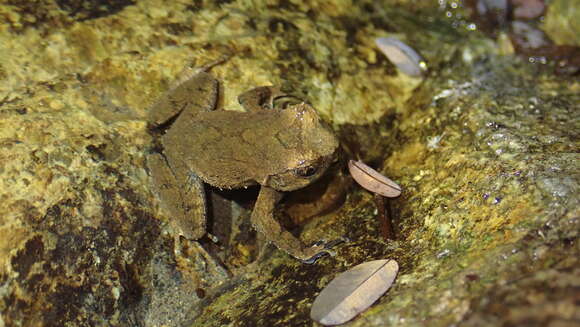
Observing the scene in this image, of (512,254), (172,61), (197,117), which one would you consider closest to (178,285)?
(197,117)

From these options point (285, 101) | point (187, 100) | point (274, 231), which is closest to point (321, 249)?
point (274, 231)

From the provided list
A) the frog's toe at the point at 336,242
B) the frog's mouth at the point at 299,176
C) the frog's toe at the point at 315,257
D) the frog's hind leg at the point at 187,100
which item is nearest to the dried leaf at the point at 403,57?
the frog's mouth at the point at 299,176

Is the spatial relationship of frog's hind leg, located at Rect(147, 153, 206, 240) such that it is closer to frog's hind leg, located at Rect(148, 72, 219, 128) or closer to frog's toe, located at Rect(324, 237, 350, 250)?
frog's hind leg, located at Rect(148, 72, 219, 128)

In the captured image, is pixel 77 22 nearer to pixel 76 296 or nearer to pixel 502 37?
pixel 76 296

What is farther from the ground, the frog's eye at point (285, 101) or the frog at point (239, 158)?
the frog's eye at point (285, 101)

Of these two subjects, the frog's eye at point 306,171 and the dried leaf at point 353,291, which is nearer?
the dried leaf at point 353,291

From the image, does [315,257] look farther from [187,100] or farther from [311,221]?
[187,100]

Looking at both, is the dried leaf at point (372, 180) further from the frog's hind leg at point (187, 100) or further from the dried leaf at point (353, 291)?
the frog's hind leg at point (187, 100)
